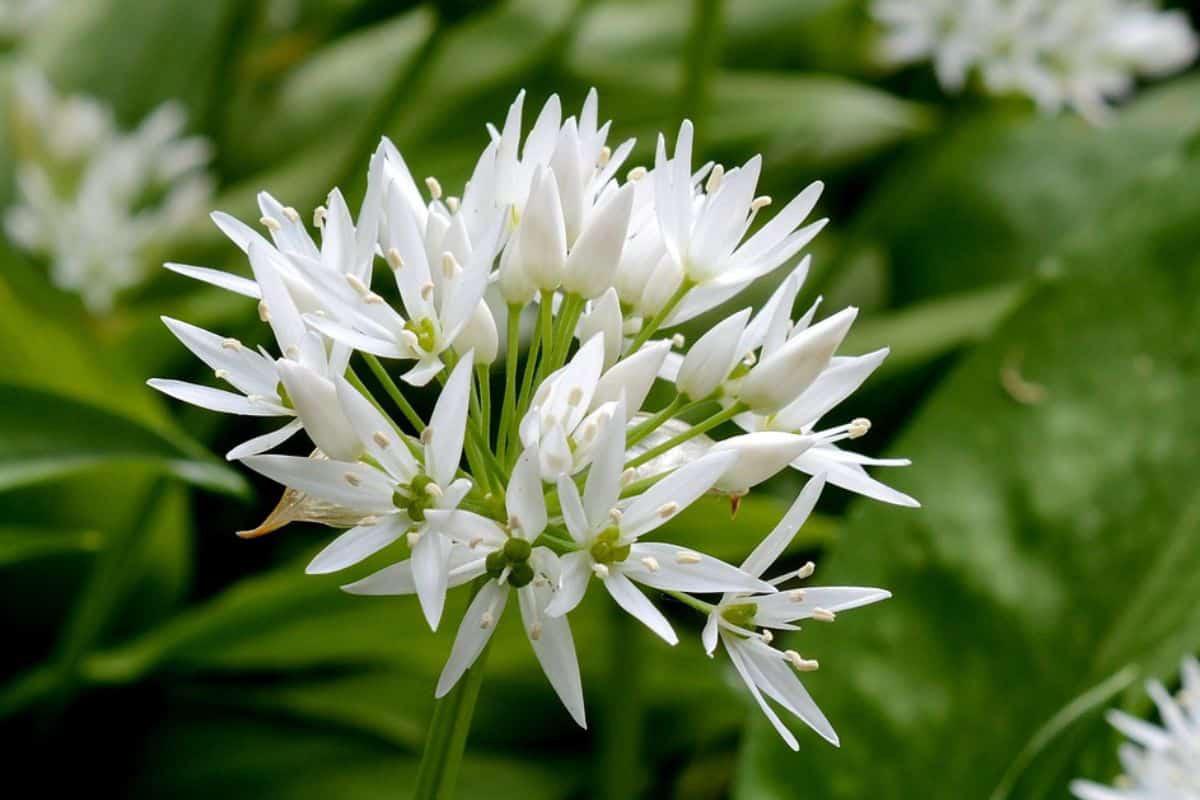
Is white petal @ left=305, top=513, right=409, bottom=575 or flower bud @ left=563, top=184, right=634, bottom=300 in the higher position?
flower bud @ left=563, top=184, right=634, bottom=300

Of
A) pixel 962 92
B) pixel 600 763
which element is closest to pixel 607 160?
pixel 600 763

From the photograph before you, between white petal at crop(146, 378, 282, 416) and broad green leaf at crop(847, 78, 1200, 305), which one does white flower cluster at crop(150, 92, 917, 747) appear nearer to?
white petal at crop(146, 378, 282, 416)

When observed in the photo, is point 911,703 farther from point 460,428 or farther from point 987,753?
point 460,428

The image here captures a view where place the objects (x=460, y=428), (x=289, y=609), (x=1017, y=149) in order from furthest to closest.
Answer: (x=1017, y=149), (x=289, y=609), (x=460, y=428)

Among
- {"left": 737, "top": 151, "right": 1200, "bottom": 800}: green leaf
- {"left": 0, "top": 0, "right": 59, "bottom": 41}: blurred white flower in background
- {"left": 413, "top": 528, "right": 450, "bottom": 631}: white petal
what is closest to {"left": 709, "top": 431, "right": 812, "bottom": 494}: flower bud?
{"left": 413, "top": 528, "right": 450, "bottom": 631}: white petal

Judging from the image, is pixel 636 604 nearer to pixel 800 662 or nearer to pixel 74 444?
pixel 800 662

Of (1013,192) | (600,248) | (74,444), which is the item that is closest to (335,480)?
(600,248)

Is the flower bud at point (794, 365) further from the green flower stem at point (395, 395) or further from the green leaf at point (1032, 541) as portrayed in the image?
the green leaf at point (1032, 541)
